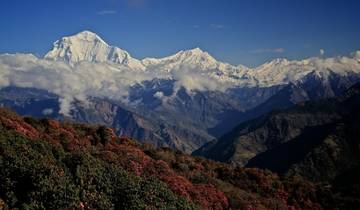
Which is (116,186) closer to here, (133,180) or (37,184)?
(133,180)

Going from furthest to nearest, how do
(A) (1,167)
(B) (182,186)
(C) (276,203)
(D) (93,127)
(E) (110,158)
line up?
1. (D) (93,127)
2. (C) (276,203)
3. (E) (110,158)
4. (B) (182,186)
5. (A) (1,167)

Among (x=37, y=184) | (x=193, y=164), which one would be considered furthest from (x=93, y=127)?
(x=37, y=184)

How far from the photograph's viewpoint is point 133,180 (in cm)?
3647

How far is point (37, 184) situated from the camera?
3022 cm

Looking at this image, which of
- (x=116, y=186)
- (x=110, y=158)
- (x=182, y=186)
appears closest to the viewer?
(x=116, y=186)

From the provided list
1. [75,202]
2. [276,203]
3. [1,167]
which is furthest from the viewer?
[276,203]

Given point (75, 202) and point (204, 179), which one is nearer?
point (75, 202)

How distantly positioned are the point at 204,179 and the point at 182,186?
1165 cm

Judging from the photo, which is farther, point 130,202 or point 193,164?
point 193,164

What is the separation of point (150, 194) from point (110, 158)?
15.8 meters

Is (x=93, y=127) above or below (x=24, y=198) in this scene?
above

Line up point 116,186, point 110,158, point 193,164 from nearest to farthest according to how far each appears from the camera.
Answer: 1. point 116,186
2. point 110,158
3. point 193,164

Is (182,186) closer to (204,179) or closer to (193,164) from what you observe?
(204,179)

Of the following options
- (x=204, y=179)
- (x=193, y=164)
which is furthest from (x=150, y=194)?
(x=193, y=164)
